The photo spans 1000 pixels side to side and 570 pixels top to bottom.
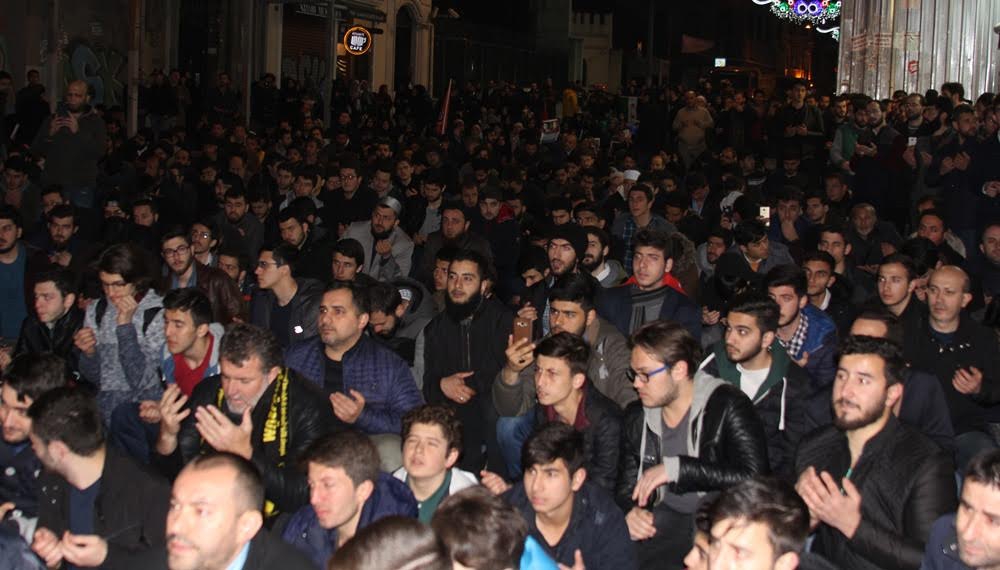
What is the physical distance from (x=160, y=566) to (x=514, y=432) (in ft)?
9.37

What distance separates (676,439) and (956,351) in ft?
8.28

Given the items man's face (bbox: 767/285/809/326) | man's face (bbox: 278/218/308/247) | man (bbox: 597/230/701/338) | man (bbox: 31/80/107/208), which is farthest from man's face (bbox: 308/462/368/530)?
man (bbox: 31/80/107/208)

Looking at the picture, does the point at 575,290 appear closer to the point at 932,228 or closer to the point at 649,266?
the point at 649,266

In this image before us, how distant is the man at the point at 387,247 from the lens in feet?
38.1

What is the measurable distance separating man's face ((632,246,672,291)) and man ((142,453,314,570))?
437 cm

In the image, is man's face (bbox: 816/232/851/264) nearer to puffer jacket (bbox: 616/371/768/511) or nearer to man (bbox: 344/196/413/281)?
man (bbox: 344/196/413/281)

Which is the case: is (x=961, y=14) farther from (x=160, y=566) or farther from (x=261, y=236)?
(x=160, y=566)

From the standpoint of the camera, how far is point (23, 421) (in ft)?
20.9

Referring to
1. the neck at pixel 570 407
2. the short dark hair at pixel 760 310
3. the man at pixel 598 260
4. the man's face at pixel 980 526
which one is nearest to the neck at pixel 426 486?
the neck at pixel 570 407

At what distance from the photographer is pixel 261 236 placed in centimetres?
1298

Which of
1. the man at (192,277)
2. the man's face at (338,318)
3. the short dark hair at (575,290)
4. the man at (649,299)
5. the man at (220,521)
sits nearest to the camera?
the man at (220,521)

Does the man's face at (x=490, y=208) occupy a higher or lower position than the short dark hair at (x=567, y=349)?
higher

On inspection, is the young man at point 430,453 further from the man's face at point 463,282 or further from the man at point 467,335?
the man's face at point 463,282

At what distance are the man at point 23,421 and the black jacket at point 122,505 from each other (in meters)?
0.58
